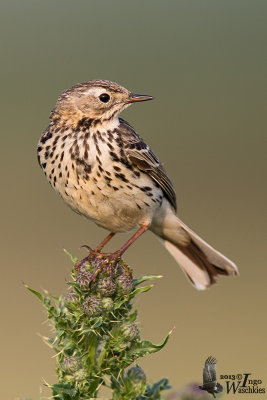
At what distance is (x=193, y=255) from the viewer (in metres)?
7.00

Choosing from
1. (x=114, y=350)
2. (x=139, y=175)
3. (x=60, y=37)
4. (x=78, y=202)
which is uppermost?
(x=60, y=37)

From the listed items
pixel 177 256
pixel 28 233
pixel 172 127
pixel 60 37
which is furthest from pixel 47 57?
pixel 177 256

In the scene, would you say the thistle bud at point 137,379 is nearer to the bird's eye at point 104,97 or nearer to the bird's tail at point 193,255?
the bird's eye at point 104,97

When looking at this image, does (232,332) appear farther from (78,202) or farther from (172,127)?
(172,127)

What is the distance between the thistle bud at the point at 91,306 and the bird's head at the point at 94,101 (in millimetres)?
2320

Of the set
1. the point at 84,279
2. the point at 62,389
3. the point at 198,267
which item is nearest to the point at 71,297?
the point at 84,279

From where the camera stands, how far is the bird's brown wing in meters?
5.98

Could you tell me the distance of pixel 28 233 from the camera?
1143 cm

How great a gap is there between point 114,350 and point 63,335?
289 mm

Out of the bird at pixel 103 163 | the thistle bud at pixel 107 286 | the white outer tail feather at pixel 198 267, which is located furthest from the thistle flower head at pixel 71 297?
the white outer tail feather at pixel 198 267

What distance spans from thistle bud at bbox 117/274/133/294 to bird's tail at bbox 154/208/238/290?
8.25ft

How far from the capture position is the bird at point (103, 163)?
18.6ft

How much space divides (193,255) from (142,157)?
1316mm

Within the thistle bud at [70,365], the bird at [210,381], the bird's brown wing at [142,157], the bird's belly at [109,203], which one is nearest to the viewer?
the bird at [210,381]
